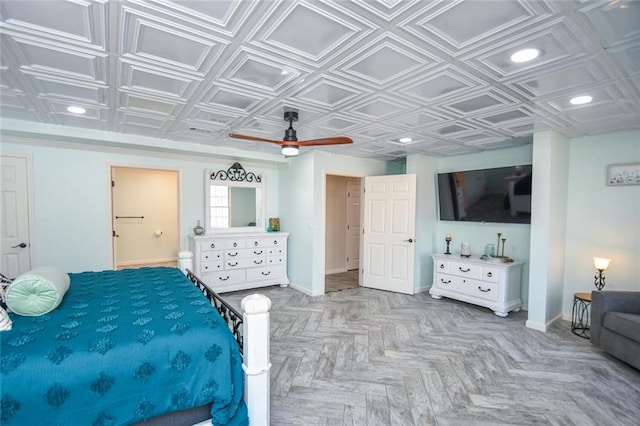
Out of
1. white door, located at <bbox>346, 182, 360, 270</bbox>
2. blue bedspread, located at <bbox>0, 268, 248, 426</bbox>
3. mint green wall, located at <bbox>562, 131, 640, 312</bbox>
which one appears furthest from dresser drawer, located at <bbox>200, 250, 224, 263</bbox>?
mint green wall, located at <bbox>562, 131, 640, 312</bbox>

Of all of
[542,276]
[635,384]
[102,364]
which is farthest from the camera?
[542,276]

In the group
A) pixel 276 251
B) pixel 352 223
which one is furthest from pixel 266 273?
pixel 352 223

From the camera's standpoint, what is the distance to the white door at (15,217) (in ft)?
11.8

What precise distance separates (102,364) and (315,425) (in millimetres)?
1318

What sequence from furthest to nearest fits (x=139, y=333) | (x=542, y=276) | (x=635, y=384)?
(x=542, y=276) → (x=635, y=384) → (x=139, y=333)

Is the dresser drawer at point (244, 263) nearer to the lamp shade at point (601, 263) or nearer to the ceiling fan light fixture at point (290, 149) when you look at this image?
the ceiling fan light fixture at point (290, 149)

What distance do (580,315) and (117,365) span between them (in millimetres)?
4742

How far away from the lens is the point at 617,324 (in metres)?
2.71

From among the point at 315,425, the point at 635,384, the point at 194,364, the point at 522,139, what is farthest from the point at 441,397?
the point at 522,139

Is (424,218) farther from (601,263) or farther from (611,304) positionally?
(611,304)

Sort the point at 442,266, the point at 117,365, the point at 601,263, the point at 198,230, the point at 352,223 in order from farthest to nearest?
the point at 352,223 → the point at 198,230 → the point at 442,266 → the point at 601,263 → the point at 117,365

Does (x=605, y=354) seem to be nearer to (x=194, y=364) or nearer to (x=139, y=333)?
(x=194, y=364)

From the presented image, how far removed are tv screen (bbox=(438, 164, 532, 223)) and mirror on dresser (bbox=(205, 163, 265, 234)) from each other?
315cm

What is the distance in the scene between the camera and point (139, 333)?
1.58m
